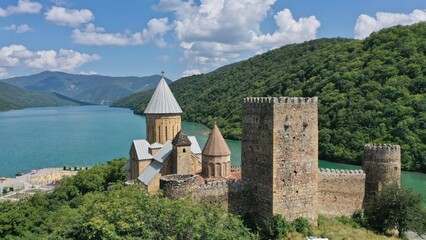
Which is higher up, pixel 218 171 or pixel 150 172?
pixel 218 171

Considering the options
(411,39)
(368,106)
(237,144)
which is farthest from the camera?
(237,144)

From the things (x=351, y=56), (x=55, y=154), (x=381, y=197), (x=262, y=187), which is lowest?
(x=55, y=154)

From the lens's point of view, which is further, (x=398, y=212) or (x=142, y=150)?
(x=142, y=150)

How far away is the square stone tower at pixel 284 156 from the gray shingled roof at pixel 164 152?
21.6ft

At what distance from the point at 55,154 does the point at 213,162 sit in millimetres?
51986

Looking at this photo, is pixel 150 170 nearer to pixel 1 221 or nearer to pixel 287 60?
pixel 1 221

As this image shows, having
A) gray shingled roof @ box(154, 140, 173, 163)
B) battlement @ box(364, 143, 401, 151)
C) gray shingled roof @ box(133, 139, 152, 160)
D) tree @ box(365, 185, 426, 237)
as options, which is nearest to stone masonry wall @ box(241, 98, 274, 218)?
gray shingled roof @ box(154, 140, 173, 163)

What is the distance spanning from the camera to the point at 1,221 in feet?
70.6

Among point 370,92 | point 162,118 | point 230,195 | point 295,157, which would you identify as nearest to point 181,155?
point 162,118

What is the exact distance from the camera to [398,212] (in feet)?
56.8

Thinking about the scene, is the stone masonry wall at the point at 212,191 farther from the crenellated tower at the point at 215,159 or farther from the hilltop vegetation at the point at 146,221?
the crenellated tower at the point at 215,159

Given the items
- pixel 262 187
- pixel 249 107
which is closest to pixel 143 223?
pixel 262 187

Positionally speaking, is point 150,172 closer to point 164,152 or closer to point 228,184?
point 164,152

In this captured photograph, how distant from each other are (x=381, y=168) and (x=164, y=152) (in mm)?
11508
